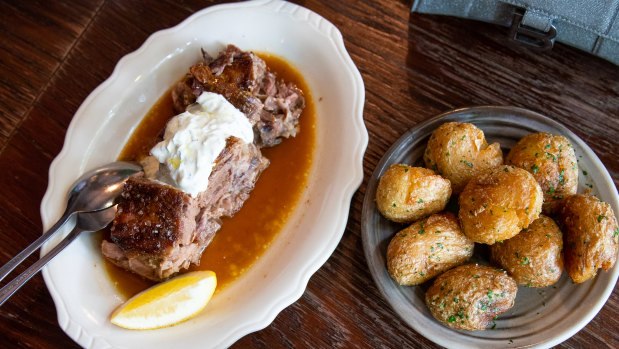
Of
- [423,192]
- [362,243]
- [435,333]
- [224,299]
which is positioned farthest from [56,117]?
[435,333]

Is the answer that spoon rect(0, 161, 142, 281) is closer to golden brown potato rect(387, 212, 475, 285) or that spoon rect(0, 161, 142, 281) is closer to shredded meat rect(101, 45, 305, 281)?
shredded meat rect(101, 45, 305, 281)

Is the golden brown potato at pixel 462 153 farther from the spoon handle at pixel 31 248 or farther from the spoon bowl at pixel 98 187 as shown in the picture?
the spoon handle at pixel 31 248

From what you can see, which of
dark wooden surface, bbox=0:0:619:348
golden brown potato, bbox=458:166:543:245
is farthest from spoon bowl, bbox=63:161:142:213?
golden brown potato, bbox=458:166:543:245

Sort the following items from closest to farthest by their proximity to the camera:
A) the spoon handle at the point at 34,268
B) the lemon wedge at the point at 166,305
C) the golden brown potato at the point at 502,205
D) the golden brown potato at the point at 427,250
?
1. the golden brown potato at the point at 502,205
2. the golden brown potato at the point at 427,250
3. the spoon handle at the point at 34,268
4. the lemon wedge at the point at 166,305

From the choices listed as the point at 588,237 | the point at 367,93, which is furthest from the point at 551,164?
the point at 367,93

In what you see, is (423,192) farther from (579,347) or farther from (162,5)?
(162,5)

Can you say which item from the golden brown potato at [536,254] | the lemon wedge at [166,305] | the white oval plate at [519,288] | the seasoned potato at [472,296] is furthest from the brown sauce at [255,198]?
the golden brown potato at [536,254]

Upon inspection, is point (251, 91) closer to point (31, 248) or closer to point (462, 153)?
point (462, 153)

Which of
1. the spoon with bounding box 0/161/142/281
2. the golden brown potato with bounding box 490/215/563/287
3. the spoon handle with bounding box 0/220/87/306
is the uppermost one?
the golden brown potato with bounding box 490/215/563/287
